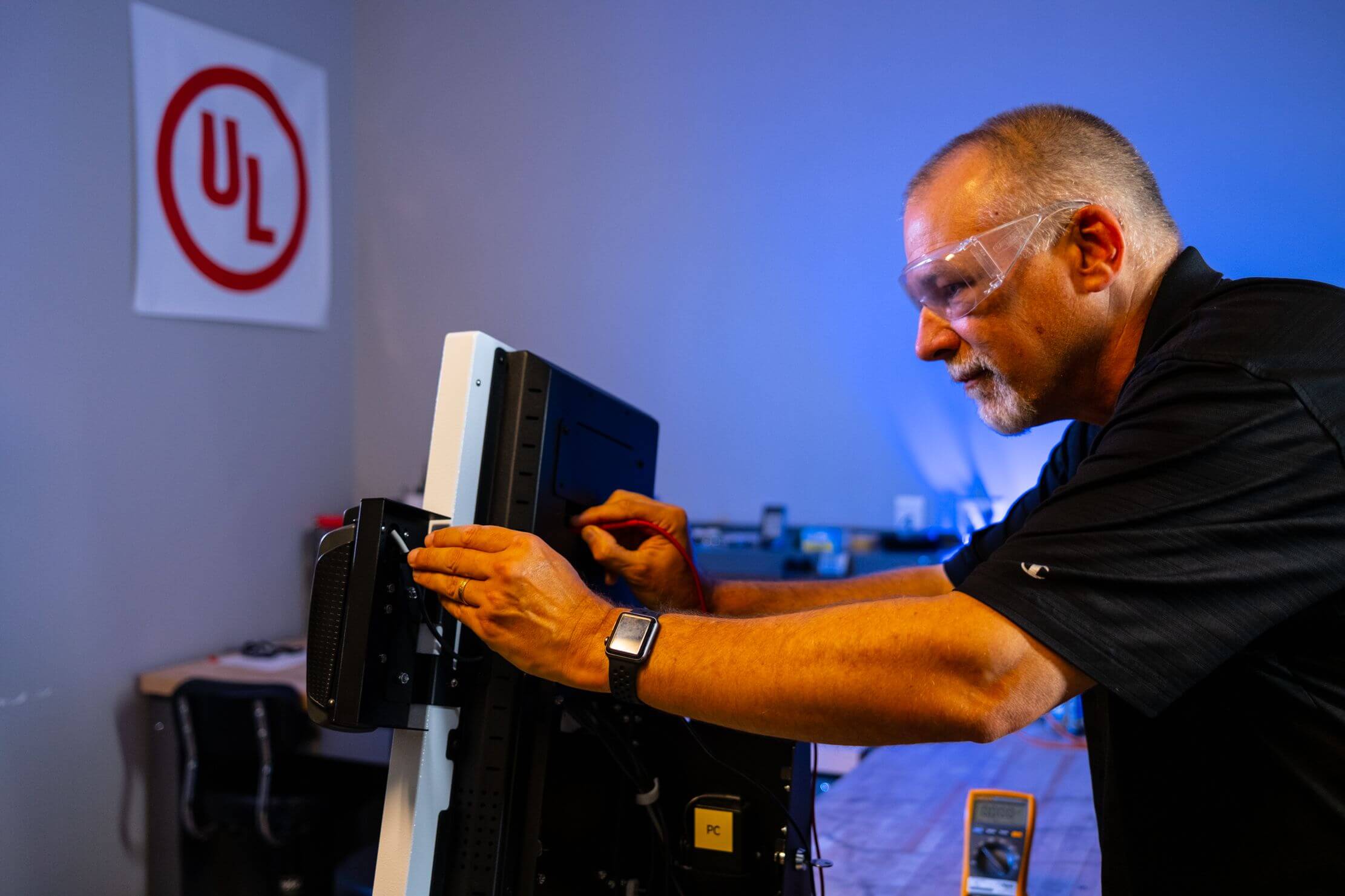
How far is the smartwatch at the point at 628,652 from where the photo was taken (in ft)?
3.30

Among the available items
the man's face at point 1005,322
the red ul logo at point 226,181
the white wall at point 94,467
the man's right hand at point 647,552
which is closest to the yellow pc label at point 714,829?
the man's right hand at point 647,552

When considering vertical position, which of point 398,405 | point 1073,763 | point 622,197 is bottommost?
point 1073,763

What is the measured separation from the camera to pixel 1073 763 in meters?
2.24

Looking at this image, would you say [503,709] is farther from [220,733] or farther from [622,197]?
[622,197]

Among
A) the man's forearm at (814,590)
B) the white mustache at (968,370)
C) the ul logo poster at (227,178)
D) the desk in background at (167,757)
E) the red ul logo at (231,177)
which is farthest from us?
the red ul logo at (231,177)

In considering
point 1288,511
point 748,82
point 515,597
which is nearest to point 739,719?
point 515,597

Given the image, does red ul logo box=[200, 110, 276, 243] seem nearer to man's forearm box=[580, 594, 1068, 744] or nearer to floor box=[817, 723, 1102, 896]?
floor box=[817, 723, 1102, 896]

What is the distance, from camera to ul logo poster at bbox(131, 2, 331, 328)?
3.06m

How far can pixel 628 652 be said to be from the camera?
101 cm

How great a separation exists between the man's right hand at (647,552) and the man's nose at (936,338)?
Answer: 1.31 ft

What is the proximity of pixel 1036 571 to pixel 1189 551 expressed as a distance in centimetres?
13

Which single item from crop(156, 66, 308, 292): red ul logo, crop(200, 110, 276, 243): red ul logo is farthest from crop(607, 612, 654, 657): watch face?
crop(200, 110, 276, 243): red ul logo

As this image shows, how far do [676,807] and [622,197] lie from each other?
2.66m

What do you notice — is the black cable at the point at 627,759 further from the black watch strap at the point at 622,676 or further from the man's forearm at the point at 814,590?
the man's forearm at the point at 814,590
